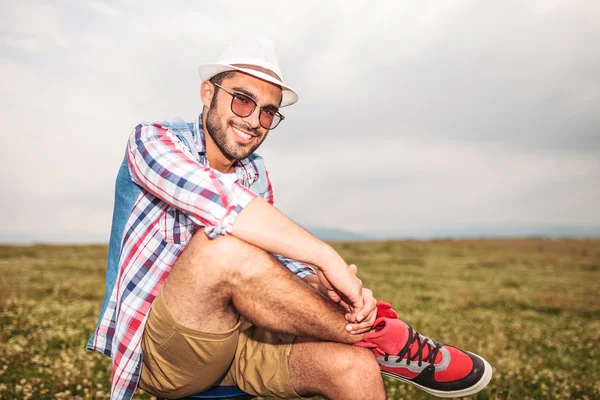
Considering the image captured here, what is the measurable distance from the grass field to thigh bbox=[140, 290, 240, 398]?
2.09m

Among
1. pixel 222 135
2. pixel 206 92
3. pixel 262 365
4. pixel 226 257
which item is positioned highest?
pixel 206 92

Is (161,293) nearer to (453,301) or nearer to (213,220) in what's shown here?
(213,220)

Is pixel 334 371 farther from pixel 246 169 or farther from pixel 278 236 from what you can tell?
pixel 246 169

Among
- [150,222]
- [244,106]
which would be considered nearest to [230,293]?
[150,222]

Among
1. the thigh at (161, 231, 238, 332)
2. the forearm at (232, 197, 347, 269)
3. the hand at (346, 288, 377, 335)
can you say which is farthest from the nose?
the hand at (346, 288, 377, 335)

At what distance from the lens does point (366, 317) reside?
8.86 ft

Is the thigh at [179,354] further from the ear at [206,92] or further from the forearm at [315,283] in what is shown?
the ear at [206,92]

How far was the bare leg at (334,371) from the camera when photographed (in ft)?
8.50

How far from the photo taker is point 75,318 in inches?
330

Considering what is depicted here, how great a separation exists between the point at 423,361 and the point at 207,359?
1.53 metres

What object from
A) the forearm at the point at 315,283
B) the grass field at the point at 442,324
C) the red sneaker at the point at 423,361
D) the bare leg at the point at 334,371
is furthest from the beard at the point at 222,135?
the grass field at the point at 442,324

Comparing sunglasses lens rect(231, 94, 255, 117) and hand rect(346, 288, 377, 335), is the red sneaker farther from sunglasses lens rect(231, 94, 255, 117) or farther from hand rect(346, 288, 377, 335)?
sunglasses lens rect(231, 94, 255, 117)

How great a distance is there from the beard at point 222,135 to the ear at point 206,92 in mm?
196

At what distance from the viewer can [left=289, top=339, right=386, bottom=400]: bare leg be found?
2.59 m
